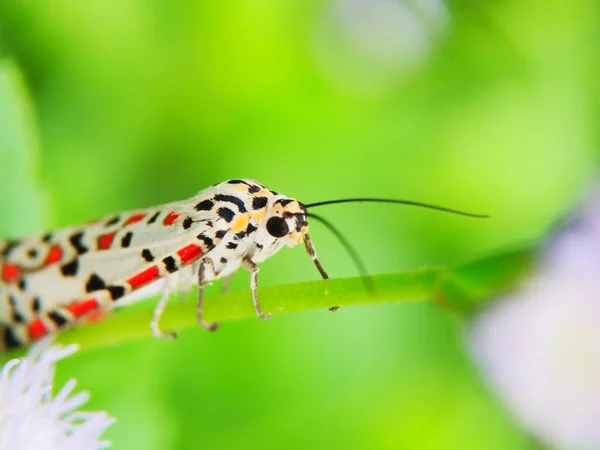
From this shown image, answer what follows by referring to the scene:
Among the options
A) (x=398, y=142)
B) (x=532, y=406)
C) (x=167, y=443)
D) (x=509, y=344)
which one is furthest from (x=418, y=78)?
(x=167, y=443)

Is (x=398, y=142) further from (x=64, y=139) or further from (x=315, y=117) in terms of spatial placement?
(x=64, y=139)

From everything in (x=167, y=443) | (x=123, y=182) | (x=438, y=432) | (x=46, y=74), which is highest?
(x=46, y=74)

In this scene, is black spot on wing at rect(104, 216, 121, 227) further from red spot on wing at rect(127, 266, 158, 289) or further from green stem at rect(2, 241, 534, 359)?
green stem at rect(2, 241, 534, 359)

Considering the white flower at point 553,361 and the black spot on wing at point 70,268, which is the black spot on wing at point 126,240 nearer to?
the black spot on wing at point 70,268

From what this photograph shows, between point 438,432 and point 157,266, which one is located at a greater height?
point 157,266

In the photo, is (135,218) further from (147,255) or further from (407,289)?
(407,289)
